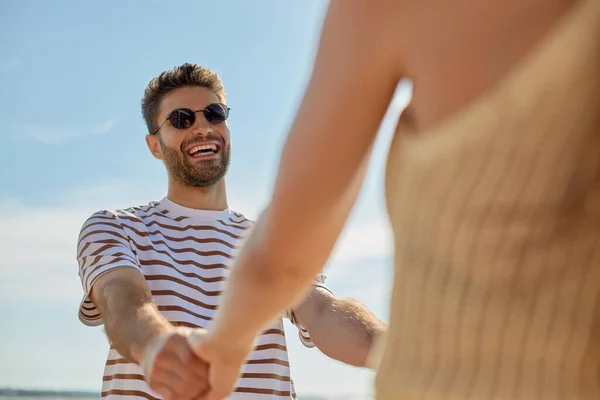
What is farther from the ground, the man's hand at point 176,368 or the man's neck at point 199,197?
the man's neck at point 199,197

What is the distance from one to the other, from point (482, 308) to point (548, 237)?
0.11 meters

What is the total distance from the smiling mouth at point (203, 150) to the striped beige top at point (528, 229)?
138 inches

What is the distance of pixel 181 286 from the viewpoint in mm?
3457

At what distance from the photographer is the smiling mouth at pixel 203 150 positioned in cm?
431

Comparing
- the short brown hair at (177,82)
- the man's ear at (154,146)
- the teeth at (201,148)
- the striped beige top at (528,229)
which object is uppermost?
the short brown hair at (177,82)

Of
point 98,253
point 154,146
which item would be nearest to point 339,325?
point 98,253

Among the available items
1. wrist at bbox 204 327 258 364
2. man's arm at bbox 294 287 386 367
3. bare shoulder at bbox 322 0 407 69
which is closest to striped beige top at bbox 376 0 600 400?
bare shoulder at bbox 322 0 407 69

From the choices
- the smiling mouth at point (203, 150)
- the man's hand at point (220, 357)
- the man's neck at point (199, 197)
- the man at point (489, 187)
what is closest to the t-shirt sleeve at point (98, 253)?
the man's neck at point (199, 197)

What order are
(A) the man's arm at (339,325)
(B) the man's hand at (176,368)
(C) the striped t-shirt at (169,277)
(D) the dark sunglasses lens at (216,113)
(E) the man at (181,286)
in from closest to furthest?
(B) the man's hand at (176,368), (E) the man at (181,286), (A) the man's arm at (339,325), (C) the striped t-shirt at (169,277), (D) the dark sunglasses lens at (216,113)

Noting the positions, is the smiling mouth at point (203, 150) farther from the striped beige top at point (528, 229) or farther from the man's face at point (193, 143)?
the striped beige top at point (528, 229)

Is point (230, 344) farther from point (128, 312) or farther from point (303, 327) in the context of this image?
point (303, 327)

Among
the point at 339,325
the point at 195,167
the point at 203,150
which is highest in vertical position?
the point at 203,150

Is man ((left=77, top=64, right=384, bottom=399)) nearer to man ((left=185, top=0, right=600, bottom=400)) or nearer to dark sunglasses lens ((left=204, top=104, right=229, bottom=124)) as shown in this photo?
dark sunglasses lens ((left=204, top=104, right=229, bottom=124))

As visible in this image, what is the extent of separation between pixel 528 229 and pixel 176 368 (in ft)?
3.88
